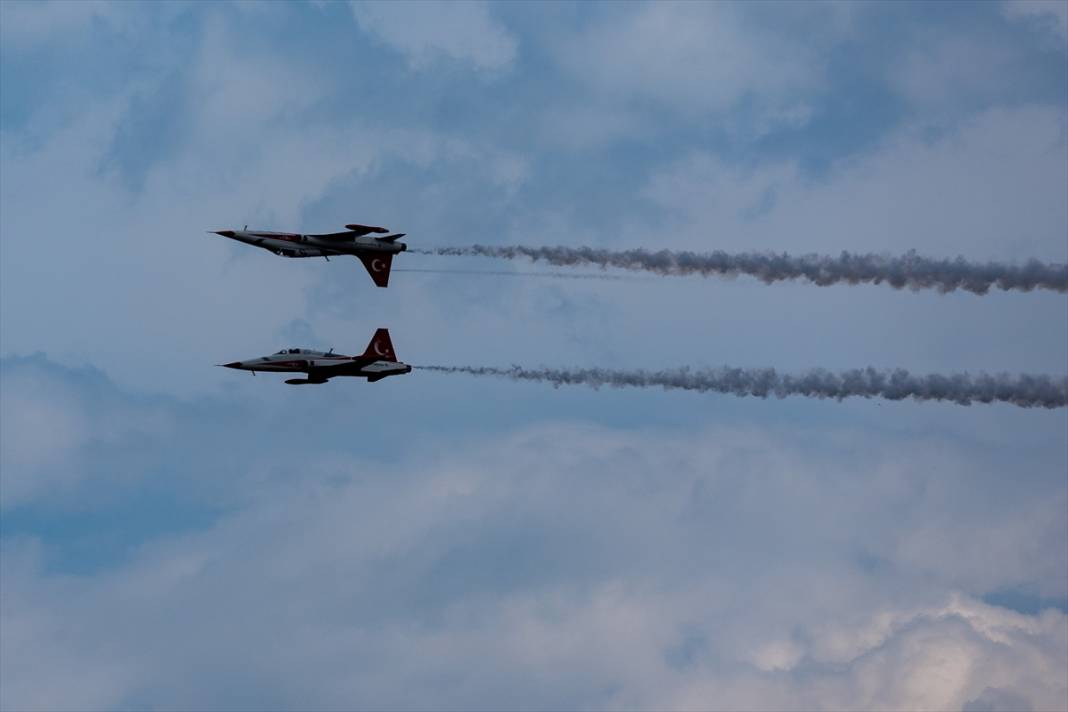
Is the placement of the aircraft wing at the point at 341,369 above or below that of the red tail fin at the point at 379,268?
below

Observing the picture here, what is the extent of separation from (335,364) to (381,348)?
293 centimetres

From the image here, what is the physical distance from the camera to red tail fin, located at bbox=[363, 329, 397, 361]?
9669 cm

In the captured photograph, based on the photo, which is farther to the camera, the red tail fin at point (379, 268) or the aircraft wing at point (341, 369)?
the aircraft wing at point (341, 369)

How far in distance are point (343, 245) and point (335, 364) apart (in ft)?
22.4

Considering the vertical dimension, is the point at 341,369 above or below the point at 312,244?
below

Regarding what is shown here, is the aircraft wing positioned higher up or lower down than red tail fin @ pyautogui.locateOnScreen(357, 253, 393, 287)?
lower down

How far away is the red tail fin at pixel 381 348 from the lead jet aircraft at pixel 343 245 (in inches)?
131

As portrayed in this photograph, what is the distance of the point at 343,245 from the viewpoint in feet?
316

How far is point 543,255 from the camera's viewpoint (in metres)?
93.7

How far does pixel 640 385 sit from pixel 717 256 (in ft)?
25.5

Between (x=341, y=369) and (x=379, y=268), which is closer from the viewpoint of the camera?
(x=379, y=268)

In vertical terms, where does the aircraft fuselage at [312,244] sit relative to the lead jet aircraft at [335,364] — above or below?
above

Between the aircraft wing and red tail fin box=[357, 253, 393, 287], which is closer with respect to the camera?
red tail fin box=[357, 253, 393, 287]

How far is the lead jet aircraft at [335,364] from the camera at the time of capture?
9606 centimetres
